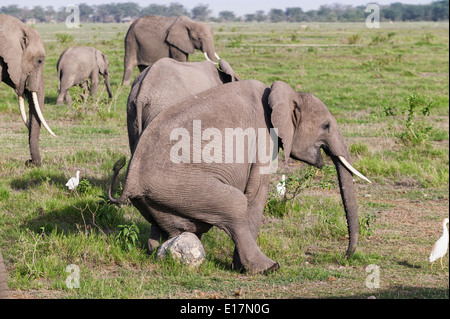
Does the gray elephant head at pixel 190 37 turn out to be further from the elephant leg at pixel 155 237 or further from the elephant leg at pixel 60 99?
the elephant leg at pixel 155 237

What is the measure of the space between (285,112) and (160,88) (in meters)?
1.66

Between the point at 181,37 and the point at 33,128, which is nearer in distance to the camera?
the point at 33,128

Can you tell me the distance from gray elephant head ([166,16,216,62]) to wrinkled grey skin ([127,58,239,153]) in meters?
8.71

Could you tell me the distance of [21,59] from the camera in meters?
7.50

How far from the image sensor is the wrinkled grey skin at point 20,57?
7312 mm

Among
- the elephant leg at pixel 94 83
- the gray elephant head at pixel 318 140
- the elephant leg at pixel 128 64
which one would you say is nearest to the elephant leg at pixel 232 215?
the gray elephant head at pixel 318 140

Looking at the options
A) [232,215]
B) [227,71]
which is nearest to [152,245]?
[232,215]

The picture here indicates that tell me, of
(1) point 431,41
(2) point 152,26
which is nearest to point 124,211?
(2) point 152,26

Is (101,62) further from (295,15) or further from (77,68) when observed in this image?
(295,15)

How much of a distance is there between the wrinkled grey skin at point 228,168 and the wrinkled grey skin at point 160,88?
106 cm

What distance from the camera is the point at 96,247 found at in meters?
5.68
